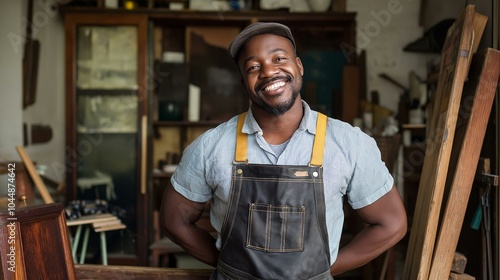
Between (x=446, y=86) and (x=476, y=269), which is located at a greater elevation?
(x=446, y=86)

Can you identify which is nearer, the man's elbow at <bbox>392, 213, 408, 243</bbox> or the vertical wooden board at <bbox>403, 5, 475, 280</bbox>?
the man's elbow at <bbox>392, 213, 408, 243</bbox>

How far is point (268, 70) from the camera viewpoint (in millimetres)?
1547

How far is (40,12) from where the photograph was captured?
4543 millimetres

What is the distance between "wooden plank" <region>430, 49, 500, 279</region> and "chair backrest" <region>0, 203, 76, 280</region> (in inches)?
55.6

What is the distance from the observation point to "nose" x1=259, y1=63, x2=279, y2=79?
1541 millimetres

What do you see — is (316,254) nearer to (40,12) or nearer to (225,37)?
(225,37)

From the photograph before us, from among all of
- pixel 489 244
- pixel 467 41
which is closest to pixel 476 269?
pixel 489 244

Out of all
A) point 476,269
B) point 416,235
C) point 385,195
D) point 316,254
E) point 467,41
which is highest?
point 467,41

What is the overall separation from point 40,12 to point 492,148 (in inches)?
157

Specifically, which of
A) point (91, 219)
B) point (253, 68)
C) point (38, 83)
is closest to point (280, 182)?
point (253, 68)

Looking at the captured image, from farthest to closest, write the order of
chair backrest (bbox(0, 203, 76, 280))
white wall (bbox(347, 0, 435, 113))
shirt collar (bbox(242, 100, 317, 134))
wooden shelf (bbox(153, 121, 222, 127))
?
white wall (bbox(347, 0, 435, 113)), wooden shelf (bbox(153, 121, 222, 127)), shirt collar (bbox(242, 100, 317, 134)), chair backrest (bbox(0, 203, 76, 280))

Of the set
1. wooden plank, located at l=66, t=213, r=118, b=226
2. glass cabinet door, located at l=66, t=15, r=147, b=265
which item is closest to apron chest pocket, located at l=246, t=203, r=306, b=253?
wooden plank, located at l=66, t=213, r=118, b=226

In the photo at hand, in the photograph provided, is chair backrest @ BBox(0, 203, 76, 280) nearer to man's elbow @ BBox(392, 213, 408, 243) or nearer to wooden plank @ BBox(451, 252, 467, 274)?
man's elbow @ BBox(392, 213, 408, 243)

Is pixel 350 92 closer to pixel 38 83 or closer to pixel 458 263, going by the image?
pixel 458 263
